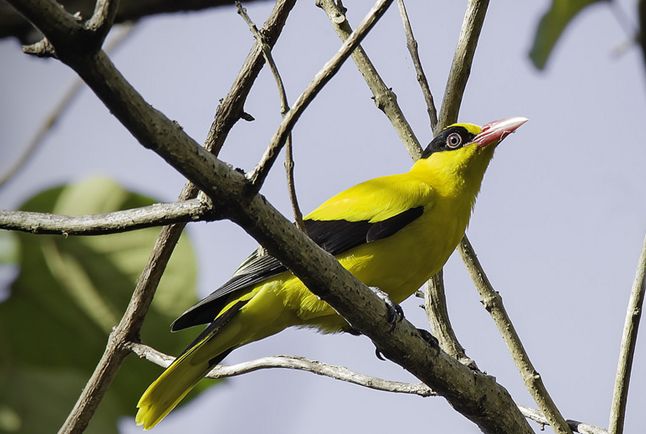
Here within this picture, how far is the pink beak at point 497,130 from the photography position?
4.29 m

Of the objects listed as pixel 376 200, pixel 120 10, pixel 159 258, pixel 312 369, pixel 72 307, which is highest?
pixel 376 200

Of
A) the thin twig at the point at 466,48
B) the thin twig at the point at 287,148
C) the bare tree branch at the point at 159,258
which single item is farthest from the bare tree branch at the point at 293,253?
the thin twig at the point at 466,48

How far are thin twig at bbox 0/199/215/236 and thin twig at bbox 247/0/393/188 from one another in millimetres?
152

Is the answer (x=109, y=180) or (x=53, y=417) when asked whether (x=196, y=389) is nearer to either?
(x=109, y=180)

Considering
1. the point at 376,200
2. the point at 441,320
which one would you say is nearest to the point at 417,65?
the point at 376,200

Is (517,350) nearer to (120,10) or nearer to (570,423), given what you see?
(570,423)

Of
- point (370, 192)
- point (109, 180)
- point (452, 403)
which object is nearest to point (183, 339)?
point (109, 180)

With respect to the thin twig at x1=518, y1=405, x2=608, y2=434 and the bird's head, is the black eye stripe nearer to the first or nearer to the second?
the bird's head

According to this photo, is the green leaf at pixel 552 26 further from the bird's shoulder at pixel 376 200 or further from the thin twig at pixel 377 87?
the bird's shoulder at pixel 376 200

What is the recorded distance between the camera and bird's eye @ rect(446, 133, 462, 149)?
4.32 meters

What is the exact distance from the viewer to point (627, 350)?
9.37ft

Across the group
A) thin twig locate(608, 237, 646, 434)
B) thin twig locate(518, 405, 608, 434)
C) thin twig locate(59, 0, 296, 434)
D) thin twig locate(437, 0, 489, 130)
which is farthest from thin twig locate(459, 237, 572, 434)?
thin twig locate(59, 0, 296, 434)

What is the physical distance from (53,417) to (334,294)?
862 mm

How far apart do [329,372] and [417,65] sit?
1299 mm
